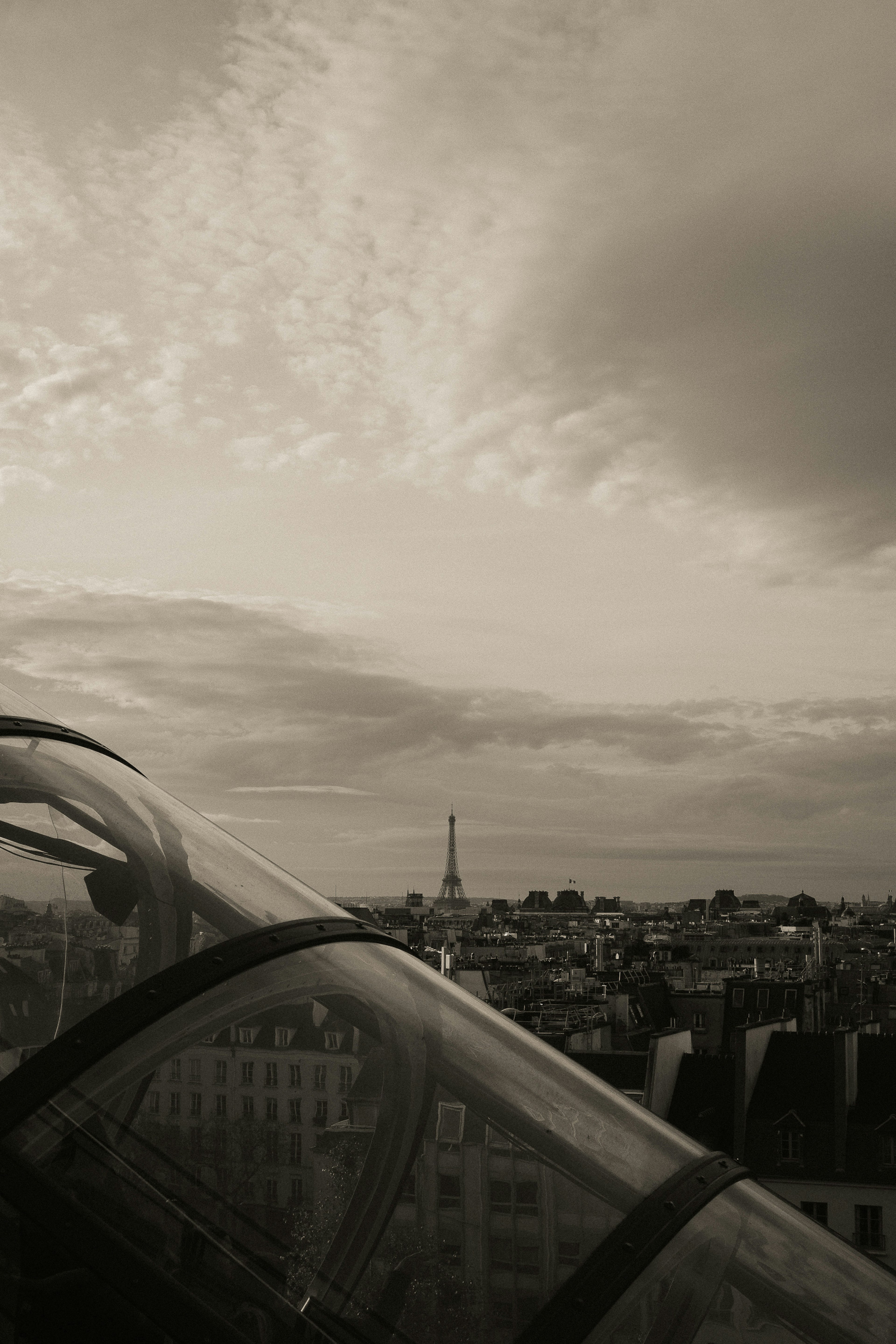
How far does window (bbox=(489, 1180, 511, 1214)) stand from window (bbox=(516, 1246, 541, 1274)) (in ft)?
0.21

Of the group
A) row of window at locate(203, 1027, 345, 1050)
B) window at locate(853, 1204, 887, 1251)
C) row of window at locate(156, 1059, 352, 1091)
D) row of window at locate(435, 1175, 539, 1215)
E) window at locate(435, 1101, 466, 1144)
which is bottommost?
window at locate(853, 1204, 887, 1251)

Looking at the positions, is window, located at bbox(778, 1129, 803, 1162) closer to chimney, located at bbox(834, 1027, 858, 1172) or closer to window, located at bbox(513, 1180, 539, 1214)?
chimney, located at bbox(834, 1027, 858, 1172)

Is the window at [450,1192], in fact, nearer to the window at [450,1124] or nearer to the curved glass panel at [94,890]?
the window at [450,1124]

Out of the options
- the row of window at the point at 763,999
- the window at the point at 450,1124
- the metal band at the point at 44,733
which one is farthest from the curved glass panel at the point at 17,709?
the row of window at the point at 763,999

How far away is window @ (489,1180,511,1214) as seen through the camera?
1829 mm

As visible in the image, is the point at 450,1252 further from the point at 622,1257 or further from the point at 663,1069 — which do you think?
the point at 663,1069

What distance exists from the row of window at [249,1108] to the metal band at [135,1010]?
0.11 m

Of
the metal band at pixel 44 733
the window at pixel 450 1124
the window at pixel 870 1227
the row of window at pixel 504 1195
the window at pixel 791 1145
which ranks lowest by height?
the window at pixel 870 1227

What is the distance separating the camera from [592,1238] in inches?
70.0

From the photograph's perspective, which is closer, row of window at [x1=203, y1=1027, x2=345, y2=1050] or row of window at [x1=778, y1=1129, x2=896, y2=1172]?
row of window at [x1=203, y1=1027, x2=345, y2=1050]

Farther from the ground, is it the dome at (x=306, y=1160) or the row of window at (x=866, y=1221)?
the dome at (x=306, y=1160)

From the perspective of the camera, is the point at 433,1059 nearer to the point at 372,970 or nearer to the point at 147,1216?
the point at 372,970

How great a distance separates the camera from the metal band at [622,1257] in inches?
65.2

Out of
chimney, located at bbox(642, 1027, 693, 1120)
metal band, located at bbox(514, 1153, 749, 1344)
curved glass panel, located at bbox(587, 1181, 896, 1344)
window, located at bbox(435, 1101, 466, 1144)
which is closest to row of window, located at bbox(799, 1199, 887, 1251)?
chimney, located at bbox(642, 1027, 693, 1120)
